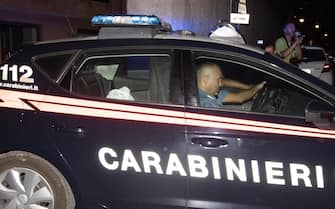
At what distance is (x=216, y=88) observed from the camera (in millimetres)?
4223

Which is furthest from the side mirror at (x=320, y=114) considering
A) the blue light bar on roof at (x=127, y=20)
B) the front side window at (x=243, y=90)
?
the blue light bar on roof at (x=127, y=20)

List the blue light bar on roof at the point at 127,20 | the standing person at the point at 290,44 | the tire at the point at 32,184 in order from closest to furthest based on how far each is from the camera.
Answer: the tire at the point at 32,184
the blue light bar on roof at the point at 127,20
the standing person at the point at 290,44

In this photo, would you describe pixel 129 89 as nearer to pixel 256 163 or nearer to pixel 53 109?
pixel 53 109

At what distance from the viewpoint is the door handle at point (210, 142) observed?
3828mm

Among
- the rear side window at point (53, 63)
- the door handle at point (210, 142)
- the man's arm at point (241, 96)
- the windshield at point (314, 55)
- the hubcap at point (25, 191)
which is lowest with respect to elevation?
the hubcap at point (25, 191)

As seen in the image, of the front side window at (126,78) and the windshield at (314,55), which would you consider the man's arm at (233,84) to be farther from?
the windshield at (314,55)

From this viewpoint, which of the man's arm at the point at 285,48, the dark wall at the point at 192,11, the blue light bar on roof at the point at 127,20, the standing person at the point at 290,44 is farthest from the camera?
the dark wall at the point at 192,11

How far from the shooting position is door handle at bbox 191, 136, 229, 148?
12.6ft

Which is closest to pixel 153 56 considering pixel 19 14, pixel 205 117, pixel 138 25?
pixel 138 25

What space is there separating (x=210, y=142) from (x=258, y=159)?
35cm

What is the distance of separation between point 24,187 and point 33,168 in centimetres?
16

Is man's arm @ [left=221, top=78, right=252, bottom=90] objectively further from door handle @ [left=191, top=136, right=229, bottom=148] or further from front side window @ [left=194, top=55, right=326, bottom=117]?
door handle @ [left=191, top=136, right=229, bottom=148]

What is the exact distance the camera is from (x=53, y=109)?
4016 millimetres

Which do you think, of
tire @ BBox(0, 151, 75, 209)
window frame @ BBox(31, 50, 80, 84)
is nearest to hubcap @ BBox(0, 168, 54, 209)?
tire @ BBox(0, 151, 75, 209)
